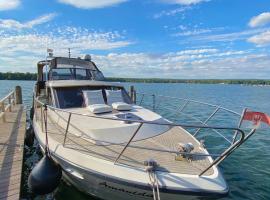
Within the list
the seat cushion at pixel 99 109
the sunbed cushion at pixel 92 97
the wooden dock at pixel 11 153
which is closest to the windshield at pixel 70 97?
the sunbed cushion at pixel 92 97

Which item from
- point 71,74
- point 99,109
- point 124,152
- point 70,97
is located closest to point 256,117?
point 124,152

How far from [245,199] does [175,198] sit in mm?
2440

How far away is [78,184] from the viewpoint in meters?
5.93

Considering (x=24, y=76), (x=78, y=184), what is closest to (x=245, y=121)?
(x=78, y=184)

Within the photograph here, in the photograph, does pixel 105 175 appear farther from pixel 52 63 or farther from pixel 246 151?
pixel 52 63

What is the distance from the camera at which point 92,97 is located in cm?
834

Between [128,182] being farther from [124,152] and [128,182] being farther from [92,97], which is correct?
[92,97]

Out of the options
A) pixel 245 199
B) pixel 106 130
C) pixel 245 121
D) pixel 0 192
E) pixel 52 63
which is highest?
pixel 52 63

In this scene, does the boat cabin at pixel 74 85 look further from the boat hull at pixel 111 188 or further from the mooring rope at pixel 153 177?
the mooring rope at pixel 153 177

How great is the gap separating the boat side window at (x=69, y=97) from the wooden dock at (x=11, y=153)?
5.72ft

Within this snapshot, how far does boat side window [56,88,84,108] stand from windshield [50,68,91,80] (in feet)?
9.56

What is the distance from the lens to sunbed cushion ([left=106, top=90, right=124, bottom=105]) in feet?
28.6

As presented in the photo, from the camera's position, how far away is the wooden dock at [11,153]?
5410 millimetres

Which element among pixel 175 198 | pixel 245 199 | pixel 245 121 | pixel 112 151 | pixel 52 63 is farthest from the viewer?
pixel 52 63
